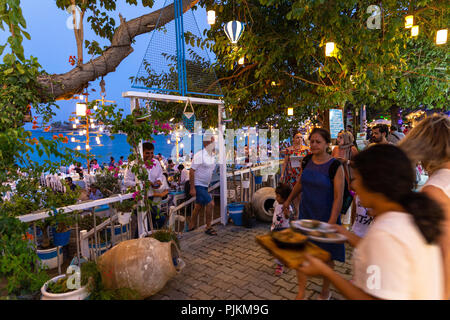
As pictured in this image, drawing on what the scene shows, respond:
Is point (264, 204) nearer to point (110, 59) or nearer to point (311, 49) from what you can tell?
point (311, 49)

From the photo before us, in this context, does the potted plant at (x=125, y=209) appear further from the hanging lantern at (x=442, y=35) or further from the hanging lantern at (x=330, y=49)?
the hanging lantern at (x=442, y=35)

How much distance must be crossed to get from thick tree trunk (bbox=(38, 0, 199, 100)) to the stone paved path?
3991mm

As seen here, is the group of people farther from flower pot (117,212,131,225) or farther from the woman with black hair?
flower pot (117,212,131,225)

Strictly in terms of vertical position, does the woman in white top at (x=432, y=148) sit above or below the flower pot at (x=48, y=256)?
above

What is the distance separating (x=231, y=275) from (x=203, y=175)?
2.12 m

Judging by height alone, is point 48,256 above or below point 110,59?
below

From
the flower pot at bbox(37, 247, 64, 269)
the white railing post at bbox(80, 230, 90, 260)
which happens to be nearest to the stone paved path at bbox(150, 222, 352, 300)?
the white railing post at bbox(80, 230, 90, 260)

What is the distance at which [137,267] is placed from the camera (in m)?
2.90

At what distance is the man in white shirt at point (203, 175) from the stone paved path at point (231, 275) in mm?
654

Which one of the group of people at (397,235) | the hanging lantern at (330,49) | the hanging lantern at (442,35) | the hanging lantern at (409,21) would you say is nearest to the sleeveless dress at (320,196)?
the group of people at (397,235)

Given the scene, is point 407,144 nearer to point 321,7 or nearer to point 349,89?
point 321,7

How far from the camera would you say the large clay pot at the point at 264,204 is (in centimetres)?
596

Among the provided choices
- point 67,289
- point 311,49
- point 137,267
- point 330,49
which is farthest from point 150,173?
point 311,49
